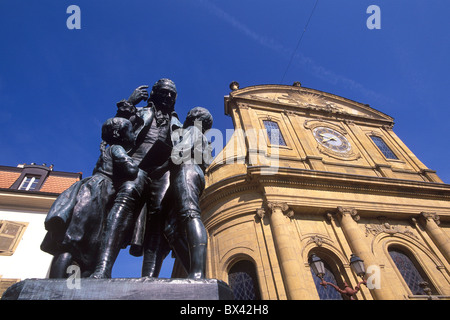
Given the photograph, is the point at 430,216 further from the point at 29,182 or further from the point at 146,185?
the point at 29,182

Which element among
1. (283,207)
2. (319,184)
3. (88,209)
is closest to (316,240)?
(283,207)

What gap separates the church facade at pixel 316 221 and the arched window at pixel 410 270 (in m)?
0.04

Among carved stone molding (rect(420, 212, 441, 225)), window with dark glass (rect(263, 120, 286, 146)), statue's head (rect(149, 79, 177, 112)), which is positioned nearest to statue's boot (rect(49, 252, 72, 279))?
statue's head (rect(149, 79, 177, 112))

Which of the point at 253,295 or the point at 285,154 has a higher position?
the point at 285,154

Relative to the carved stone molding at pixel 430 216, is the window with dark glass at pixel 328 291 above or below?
below

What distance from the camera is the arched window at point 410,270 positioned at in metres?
10.4

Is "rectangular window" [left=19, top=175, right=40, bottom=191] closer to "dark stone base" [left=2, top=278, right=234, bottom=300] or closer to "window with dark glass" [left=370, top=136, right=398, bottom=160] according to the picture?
"dark stone base" [left=2, top=278, right=234, bottom=300]

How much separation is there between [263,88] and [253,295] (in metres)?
14.1

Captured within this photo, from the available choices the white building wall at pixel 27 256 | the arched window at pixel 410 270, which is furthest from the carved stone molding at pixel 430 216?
the white building wall at pixel 27 256

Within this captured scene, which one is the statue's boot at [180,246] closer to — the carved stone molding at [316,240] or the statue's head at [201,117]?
the statue's head at [201,117]

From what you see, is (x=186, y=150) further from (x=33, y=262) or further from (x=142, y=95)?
(x=33, y=262)

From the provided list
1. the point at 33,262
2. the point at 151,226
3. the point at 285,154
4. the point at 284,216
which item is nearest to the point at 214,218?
the point at 284,216

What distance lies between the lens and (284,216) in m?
10.6
